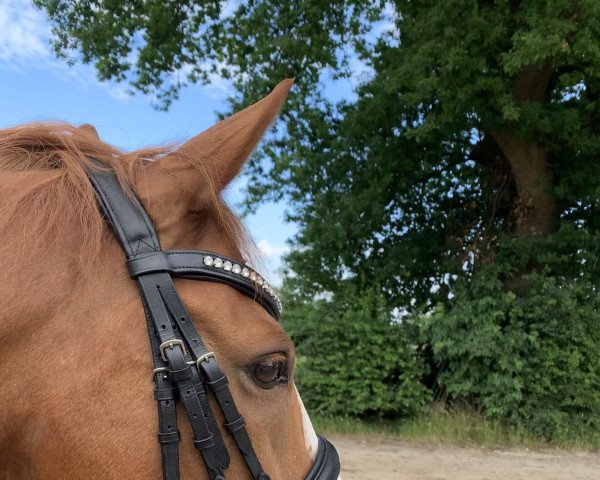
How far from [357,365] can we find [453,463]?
93.6 inches

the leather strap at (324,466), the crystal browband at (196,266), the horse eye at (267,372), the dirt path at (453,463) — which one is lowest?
the dirt path at (453,463)

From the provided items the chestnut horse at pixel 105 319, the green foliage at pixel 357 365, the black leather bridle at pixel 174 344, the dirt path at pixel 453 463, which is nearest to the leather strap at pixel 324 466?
the chestnut horse at pixel 105 319

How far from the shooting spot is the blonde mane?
125 cm

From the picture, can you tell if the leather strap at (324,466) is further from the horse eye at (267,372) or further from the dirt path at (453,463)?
the dirt path at (453,463)

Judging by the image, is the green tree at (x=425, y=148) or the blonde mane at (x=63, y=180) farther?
the green tree at (x=425, y=148)

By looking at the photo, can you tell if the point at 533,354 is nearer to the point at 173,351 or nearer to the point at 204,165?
the point at 204,165

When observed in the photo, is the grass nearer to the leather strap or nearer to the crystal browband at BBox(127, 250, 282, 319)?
the leather strap

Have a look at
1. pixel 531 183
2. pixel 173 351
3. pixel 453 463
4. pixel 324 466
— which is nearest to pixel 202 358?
pixel 173 351

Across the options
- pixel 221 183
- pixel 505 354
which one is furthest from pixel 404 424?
pixel 221 183

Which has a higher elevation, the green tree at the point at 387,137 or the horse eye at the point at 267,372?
the green tree at the point at 387,137

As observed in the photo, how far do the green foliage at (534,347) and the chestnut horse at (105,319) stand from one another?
7.68 metres

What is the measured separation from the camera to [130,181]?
136 cm

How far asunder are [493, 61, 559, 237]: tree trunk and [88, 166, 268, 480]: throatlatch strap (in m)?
8.90

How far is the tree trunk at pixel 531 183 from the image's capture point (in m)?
9.28
